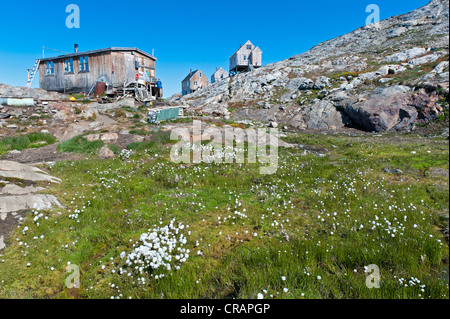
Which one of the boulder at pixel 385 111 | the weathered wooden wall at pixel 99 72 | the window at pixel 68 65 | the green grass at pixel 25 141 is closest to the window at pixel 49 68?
the weathered wooden wall at pixel 99 72

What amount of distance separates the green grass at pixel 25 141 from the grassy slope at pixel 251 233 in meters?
9.41

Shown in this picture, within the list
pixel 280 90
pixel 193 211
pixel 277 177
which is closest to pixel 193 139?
pixel 277 177

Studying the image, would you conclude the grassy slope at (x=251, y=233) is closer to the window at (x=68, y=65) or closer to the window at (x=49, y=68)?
A: the window at (x=68, y=65)

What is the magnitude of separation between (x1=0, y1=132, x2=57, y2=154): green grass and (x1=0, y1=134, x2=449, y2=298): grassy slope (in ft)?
30.9

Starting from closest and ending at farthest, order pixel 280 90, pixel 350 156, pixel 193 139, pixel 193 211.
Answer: pixel 193 211 → pixel 350 156 → pixel 193 139 → pixel 280 90

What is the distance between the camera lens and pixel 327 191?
9047mm

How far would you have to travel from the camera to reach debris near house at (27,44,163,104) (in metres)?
38.7

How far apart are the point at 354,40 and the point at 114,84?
81.3m

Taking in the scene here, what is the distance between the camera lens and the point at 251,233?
21.1ft

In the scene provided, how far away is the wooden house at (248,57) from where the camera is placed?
8312 centimetres

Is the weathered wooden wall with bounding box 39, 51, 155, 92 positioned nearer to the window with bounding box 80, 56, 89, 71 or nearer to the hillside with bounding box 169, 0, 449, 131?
the window with bounding box 80, 56, 89, 71

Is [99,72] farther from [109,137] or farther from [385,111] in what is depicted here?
[385,111]

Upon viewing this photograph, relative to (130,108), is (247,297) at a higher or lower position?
lower
